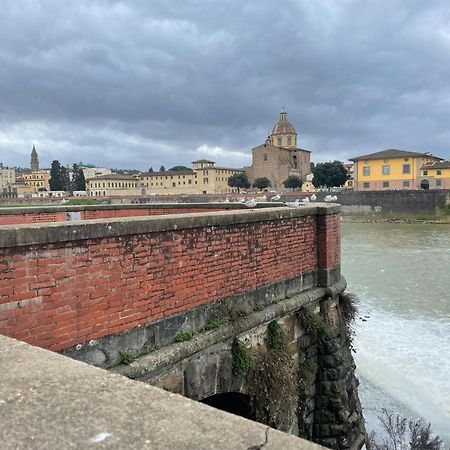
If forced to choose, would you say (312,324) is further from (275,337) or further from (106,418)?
(106,418)

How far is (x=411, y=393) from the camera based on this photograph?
10281 mm

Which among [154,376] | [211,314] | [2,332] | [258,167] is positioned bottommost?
[154,376]

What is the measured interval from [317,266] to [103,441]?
18.8 feet

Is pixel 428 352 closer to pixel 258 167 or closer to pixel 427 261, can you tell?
pixel 427 261

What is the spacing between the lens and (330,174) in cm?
8800

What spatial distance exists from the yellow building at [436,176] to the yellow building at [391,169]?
58cm

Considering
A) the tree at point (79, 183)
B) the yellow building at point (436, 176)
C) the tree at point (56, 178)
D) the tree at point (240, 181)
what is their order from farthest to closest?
the tree at point (240, 181)
the tree at point (79, 183)
the tree at point (56, 178)
the yellow building at point (436, 176)

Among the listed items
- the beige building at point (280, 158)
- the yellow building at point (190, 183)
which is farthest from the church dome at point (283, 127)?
the yellow building at point (190, 183)

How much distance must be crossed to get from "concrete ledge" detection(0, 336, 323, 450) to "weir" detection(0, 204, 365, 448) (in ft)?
4.95

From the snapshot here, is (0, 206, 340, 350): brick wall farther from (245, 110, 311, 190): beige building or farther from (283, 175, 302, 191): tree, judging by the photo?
(245, 110, 311, 190): beige building

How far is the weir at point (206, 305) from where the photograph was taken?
3.66 meters

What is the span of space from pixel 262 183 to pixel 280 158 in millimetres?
7400

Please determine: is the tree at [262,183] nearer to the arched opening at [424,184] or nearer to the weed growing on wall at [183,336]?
the arched opening at [424,184]

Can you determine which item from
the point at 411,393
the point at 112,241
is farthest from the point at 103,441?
the point at 411,393
